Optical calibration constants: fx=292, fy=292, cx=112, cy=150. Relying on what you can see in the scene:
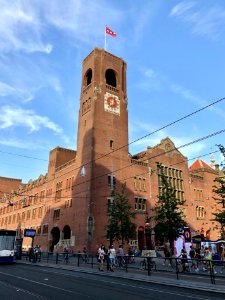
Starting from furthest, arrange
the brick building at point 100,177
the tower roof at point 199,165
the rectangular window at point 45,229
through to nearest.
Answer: the tower roof at point 199,165, the rectangular window at point 45,229, the brick building at point 100,177

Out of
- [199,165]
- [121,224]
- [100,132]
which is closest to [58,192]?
[100,132]

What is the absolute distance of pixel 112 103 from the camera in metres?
44.0

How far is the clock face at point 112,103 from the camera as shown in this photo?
142 feet

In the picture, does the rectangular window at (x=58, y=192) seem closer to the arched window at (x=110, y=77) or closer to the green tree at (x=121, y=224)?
the green tree at (x=121, y=224)

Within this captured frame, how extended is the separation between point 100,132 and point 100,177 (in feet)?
21.5

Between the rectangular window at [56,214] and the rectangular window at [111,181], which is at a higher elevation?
the rectangular window at [111,181]

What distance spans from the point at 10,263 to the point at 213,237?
124 feet

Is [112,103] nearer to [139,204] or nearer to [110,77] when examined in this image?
[110,77]

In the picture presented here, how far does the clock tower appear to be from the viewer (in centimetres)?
3712

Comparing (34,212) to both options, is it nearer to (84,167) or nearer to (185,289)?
(84,167)

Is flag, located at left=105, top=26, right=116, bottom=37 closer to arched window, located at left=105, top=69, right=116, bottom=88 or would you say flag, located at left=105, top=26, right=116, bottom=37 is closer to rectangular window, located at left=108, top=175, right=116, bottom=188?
arched window, located at left=105, top=69, right=116, bottom=88

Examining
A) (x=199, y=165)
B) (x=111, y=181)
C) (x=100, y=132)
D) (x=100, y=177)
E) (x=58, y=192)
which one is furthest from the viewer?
(x=199, y=165)

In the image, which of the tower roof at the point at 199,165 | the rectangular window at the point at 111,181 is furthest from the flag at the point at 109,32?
the tower roof at the point at 199,165

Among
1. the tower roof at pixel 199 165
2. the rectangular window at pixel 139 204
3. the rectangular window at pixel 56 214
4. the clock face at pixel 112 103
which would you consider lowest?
the rectangular window at pixel 56 214
